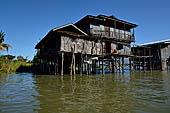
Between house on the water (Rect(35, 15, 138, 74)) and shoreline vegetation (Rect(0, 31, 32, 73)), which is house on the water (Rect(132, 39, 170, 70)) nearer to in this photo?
house on the water (Rect(35, 15, 138, 74))

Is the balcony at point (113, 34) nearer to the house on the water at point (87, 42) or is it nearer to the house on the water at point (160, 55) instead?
the house on the water at point (87, 42)

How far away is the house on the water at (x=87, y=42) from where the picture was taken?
1580cm

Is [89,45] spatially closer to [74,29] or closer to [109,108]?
[74,29]

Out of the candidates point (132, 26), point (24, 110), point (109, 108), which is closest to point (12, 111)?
point (24, 110)

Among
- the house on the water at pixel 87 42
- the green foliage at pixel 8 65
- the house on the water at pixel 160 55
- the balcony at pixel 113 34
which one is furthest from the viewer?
the house on the water at pixel 160 55

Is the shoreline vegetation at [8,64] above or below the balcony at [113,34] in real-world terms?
below

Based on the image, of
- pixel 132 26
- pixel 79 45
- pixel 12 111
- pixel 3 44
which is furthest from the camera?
pixel 132 26

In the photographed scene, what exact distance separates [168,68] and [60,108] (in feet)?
108

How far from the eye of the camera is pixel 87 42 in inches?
693

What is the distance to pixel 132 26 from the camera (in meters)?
22.1

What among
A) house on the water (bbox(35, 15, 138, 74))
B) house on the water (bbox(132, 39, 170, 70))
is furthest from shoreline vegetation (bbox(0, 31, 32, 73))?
house on the water (bbox(132, 39, 170, 70))

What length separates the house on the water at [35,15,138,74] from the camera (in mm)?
15797

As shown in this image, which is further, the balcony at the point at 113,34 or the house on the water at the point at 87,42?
the balcony at the point at 113,34

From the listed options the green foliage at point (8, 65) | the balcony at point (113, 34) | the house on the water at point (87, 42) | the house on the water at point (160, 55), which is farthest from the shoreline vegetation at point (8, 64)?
the house on the water at point (160, 55)
